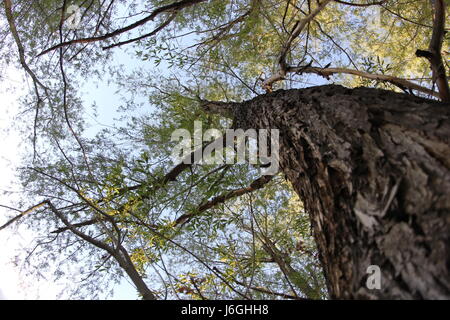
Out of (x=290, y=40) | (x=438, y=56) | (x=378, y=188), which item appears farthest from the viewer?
(x=290, y=40)

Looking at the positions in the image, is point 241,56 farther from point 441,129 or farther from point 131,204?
point 441,129

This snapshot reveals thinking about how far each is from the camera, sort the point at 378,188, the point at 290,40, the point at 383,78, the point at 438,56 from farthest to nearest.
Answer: the point at 290,40
the point at 383,78
the point at 438,56
the point at 378,188

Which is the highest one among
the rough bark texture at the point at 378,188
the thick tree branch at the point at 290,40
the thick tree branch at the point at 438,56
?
the thick tree branch at the point at 290,40

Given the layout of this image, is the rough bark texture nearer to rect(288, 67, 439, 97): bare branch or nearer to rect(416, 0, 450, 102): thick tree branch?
rect(416, 0, 450, 102): thick tree branch

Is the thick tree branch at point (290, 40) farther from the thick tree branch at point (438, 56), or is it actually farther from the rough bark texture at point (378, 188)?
the rough bark texture at point (378, 188)

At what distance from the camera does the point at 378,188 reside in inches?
30.7

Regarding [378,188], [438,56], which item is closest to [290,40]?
[438,56]

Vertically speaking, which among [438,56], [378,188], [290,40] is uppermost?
[290,40]

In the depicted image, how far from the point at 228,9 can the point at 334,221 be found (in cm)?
349

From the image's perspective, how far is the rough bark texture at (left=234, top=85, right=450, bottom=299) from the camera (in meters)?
0.63

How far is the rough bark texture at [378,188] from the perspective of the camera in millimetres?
630

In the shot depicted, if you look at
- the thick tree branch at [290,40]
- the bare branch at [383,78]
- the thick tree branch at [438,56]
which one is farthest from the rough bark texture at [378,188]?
the thick tree branch at [290,40]

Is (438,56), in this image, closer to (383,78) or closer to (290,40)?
(383,78)

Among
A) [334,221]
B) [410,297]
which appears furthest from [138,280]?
[410,297]
